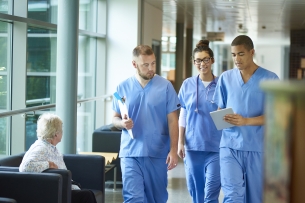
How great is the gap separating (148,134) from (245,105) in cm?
71

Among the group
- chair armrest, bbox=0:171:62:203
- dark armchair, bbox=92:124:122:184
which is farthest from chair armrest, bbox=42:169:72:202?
dark armchair, bbox=92:124:122:184

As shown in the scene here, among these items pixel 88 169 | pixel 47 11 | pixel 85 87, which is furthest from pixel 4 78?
pixel 85 87

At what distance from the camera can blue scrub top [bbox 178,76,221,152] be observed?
4.94m

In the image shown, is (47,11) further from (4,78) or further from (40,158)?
(40,158)

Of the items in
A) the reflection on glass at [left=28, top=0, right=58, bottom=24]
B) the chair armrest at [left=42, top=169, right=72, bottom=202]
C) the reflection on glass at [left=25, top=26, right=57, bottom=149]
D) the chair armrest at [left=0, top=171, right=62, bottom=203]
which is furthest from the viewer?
the reflection on glass at [left=28, top=0, right=58, bottom=24]

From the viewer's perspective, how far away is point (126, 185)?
4082 mm

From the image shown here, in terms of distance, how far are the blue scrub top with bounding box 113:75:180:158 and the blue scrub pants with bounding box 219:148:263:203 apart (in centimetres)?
48

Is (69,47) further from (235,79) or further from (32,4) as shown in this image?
(235,79)

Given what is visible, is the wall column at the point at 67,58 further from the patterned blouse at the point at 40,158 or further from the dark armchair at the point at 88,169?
the patterned blouse at the point at 40,158

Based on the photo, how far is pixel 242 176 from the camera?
4.05 metres

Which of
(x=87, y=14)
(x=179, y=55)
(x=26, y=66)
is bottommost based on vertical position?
(x=26, y=66)

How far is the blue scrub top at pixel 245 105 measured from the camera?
13.2ft

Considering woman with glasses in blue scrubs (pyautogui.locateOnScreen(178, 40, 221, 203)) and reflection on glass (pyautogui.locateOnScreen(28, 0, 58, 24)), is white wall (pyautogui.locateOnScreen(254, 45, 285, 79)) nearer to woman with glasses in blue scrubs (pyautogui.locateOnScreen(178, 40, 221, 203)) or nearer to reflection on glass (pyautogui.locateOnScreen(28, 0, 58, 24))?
reflection on glass (pyautogui.locateOnScreen(28, 0, 58, 24))

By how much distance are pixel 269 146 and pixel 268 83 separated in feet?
0.29
